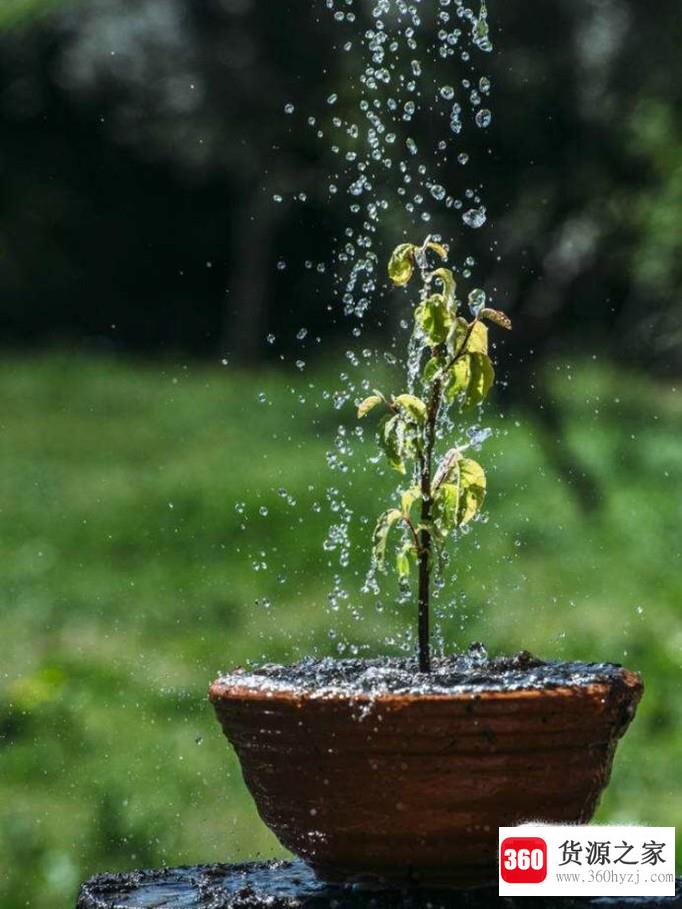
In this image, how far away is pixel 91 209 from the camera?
1403 centimetres

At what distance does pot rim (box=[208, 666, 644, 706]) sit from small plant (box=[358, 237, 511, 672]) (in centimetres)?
25

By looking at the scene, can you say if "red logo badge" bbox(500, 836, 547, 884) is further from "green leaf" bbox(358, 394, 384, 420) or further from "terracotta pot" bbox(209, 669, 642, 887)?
"green leaf" bbox(358, 394, 384, 420)

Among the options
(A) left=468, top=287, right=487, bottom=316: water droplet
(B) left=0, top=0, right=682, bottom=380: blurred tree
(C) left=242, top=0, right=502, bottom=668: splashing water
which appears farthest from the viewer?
(B) left=0, top=0, right=682, bottom=380: blurred tree

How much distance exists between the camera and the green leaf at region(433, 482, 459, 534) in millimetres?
2246

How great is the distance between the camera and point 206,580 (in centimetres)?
851

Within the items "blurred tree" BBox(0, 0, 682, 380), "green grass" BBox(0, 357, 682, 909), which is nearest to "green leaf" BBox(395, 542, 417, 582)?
"green grass" BBox(0, 357, 682, 909)

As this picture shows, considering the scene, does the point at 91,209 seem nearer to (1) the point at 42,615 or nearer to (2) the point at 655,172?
(2) the point at 655,172

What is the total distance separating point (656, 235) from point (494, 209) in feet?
3.37

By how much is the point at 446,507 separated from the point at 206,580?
6.34 m

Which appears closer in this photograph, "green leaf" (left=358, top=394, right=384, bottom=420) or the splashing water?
"green leaf" (left=358, top=394, right=384, bottom=420)

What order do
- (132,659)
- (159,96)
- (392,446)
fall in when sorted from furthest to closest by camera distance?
1. (159,96)
2. (132,659)
3. (392,446)

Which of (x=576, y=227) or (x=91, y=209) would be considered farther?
(x=91, y=209)

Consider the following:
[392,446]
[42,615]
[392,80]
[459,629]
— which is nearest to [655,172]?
[392,80]

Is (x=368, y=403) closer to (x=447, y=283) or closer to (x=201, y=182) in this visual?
(x=447, y=283)
